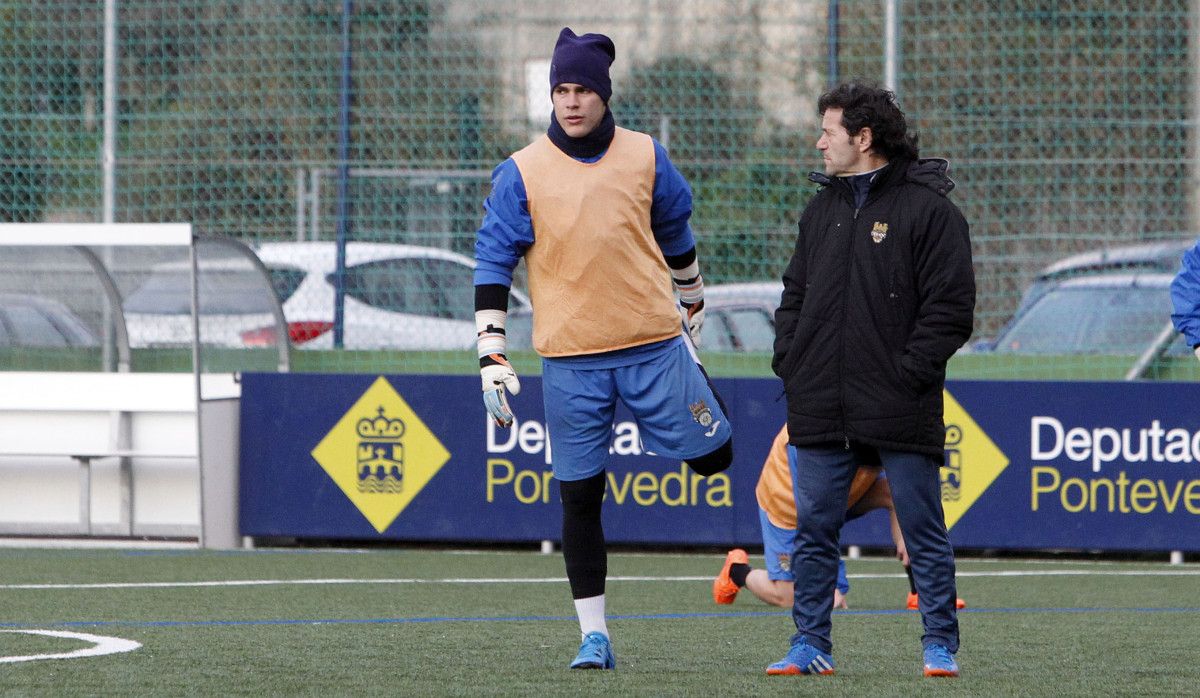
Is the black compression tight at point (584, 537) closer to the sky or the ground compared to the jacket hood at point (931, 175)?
closer to the ground

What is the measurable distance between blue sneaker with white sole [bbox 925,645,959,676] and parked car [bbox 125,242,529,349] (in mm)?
6811

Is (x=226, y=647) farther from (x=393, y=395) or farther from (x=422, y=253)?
(x=422, y=253)

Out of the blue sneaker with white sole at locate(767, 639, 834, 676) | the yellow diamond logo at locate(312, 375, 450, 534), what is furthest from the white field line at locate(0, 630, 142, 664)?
the yellow diamond logo at locate(312, 375, 450, 534)

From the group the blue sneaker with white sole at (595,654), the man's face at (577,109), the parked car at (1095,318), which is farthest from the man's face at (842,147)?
the parked car at (1095,318)

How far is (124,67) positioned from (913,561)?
887cm

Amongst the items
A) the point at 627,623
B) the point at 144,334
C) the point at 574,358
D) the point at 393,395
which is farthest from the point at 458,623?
the point at 144,334

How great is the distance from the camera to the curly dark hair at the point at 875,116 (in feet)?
17.6

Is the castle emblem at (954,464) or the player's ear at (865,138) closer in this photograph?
the player's ear at (865,138)

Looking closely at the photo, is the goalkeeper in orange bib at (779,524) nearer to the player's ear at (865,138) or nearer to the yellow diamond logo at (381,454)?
the player's ear at (865,138)

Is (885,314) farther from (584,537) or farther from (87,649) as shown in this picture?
(87,649)

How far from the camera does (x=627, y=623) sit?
714cm

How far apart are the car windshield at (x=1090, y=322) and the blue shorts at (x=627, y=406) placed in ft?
20.0

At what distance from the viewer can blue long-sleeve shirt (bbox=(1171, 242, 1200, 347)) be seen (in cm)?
621

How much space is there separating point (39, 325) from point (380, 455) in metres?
2.42
